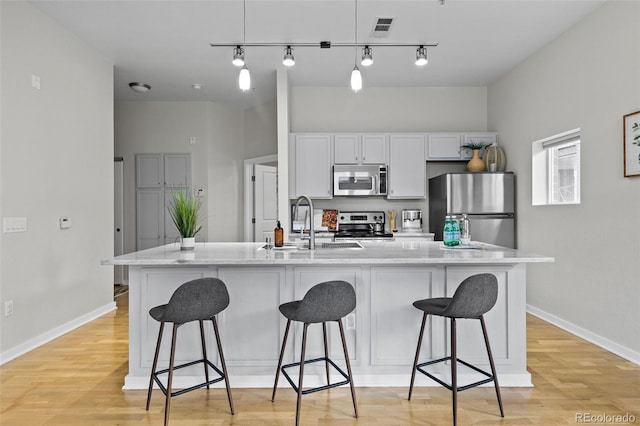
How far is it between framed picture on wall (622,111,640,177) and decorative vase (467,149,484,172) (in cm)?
198

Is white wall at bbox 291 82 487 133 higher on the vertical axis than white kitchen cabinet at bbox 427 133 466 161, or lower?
higher

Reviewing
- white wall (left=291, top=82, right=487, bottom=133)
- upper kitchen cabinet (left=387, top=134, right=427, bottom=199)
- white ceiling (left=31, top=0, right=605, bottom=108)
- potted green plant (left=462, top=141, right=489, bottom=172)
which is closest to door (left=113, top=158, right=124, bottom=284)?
white ceiling (left=31, top=0, right=605, bottom=108)

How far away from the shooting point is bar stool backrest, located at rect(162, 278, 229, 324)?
217 centimetres

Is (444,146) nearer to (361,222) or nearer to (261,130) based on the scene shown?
(361,222)

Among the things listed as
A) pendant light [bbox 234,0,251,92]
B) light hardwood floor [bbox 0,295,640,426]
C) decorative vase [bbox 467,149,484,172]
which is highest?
pendant light [bbox 234,0,251,92]

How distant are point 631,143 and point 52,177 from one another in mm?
4878

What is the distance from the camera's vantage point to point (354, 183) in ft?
17.6

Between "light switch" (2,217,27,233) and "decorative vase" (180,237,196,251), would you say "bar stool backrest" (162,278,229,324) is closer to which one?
"decorative vase" (180,237,196,251)

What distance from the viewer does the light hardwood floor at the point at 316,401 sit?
7.47 feet

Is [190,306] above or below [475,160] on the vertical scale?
below

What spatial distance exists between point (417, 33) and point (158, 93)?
378 cm

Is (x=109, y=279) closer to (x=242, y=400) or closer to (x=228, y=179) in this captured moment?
(x=228, y=179)

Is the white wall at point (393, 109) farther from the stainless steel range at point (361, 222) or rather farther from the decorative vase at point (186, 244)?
the decorative vase at point (186, 244)

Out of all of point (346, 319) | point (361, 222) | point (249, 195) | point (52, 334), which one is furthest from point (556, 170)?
point (52, 334)
